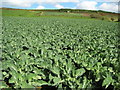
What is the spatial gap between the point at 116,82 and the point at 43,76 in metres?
1.63

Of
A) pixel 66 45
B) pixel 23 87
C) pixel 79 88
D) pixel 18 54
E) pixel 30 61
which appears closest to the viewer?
pixel 23 87

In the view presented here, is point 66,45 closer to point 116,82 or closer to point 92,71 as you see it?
point 92,71

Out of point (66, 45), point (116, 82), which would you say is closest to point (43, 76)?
point (116, 82)

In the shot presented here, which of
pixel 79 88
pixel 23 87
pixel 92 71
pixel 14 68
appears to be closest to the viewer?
pixel 23 87

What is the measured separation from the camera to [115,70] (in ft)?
11.5

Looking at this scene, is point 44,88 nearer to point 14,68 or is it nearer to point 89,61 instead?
point 14,68

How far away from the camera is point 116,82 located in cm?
298

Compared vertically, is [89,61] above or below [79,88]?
above

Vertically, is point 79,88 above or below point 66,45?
below

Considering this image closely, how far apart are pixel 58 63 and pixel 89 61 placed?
83 cm

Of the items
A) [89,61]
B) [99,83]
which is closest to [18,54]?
[89,61]

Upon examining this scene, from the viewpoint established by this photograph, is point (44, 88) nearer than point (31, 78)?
No

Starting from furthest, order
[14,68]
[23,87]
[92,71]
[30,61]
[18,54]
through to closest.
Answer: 1. [18,54]
2. [30,61]
3. [92,71]
4. [14,68]
5. [23,87]

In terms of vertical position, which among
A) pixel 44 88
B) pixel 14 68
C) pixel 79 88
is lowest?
pixel 44 88
